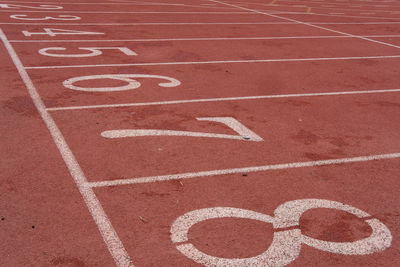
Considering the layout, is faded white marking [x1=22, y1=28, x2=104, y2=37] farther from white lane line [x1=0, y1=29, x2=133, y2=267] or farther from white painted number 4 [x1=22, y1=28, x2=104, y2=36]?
white lane line [x1=0, y1=29, x2=133, y2=267]

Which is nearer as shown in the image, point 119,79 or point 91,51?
point 119,79

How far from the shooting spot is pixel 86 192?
4824 millimetres

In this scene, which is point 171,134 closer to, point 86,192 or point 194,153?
point 194,153

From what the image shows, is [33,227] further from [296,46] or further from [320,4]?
[320,4]

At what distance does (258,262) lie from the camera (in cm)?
394

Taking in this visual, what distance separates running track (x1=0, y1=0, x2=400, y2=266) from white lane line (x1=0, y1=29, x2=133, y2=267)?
2cm

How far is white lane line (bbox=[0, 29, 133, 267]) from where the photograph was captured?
3971mm

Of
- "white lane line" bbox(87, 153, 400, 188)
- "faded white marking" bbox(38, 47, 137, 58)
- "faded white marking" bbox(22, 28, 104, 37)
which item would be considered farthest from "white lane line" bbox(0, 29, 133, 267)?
"faded white marking" bbox(22, 28, 104, 37)

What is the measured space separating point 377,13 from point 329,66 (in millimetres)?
11248

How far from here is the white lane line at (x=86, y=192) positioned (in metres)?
3.97

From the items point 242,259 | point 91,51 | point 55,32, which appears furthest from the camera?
point 55,32

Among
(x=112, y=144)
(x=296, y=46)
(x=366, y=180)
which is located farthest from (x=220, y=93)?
(x=296, y=46)

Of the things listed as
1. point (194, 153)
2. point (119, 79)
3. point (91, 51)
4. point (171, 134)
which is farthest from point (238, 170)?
point (91, 51)

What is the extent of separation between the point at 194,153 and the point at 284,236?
184cm
